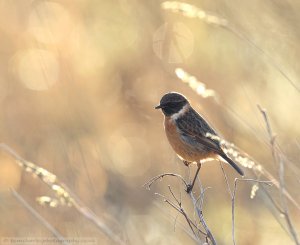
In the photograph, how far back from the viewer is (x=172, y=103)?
17.4 feet

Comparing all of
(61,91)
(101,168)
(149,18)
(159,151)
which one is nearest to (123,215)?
(101,168)

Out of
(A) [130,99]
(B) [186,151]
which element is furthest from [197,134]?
(A) [130,99]

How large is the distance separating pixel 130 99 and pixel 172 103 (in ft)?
7.12

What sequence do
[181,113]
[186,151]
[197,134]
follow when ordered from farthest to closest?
[181,113] → [197,134] → [186,151]

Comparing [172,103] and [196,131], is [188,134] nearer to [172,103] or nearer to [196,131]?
[196,131]

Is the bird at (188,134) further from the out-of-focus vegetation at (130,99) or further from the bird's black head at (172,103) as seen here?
the out-of-focus vegetation at (130,99)

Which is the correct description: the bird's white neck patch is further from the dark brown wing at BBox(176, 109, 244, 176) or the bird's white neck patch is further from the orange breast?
the orange breast

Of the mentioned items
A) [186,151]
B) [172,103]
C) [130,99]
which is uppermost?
[172,103]

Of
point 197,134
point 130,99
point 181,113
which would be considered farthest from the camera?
point 130,99

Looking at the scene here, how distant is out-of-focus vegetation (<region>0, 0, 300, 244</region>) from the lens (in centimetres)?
596

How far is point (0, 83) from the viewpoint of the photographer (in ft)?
25.2

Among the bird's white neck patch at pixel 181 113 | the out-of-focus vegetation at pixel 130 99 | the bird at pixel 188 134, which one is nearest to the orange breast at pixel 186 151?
the bird at pixel 188 134

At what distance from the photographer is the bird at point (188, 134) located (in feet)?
16.2

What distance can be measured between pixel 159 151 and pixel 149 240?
153cm
